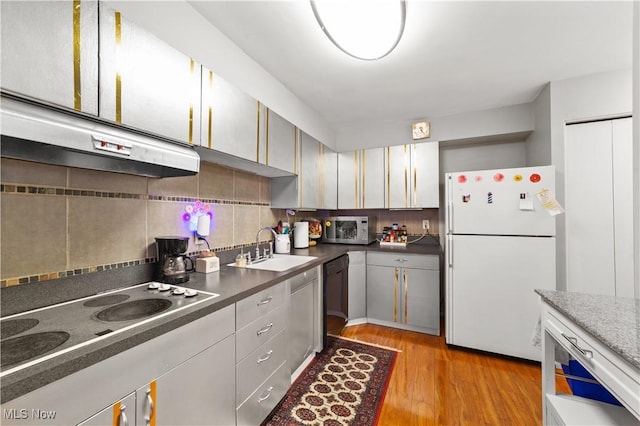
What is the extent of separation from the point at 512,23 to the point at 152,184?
2.45 metres

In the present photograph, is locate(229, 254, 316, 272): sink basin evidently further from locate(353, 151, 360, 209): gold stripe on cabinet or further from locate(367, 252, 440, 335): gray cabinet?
locate(353, 151, 360, 209): gold stripe on cabinet

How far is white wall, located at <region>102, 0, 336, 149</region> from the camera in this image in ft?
4.39

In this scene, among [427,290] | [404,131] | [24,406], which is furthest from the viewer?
[404,131]

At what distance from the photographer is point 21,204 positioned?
1021 mm

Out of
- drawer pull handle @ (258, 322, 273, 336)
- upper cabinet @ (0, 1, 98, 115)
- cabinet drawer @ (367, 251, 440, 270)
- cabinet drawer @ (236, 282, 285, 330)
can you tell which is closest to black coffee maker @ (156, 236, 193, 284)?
cabinet drawer @ (236, 282, 285, 330)

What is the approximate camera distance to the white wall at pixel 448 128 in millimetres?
2754

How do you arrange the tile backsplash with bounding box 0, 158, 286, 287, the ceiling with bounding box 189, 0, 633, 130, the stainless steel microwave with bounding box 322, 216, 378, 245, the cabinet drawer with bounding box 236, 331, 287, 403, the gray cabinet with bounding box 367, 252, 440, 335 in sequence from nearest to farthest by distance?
1. the tile backsplash with bounding box 0, 158, 286, 287
2. the cabinet drawer with bounding box 236, 331, 287, 403
3. the ceiling with bounding box 189, 0, 633, 130
4. the gray cabinet with bounding box 367, 252, 440, 335
5. the stainless steel microwave with bounding box 322, 216, 378, 245

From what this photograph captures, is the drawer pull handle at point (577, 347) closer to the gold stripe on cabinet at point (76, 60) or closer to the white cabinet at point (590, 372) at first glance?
the white cabinet at point (590, 372)

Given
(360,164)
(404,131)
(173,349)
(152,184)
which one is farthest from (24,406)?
(404,131)

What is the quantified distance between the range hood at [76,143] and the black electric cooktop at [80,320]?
605 mm

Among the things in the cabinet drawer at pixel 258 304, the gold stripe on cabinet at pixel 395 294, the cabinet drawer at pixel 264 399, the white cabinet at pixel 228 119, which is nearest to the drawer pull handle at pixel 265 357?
the cabinet drawer at pixel 264 399

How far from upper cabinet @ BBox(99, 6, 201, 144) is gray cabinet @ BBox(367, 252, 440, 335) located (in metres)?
2.29

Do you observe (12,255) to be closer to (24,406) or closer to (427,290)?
(24,406)

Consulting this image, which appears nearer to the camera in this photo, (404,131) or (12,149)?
(12,149)
